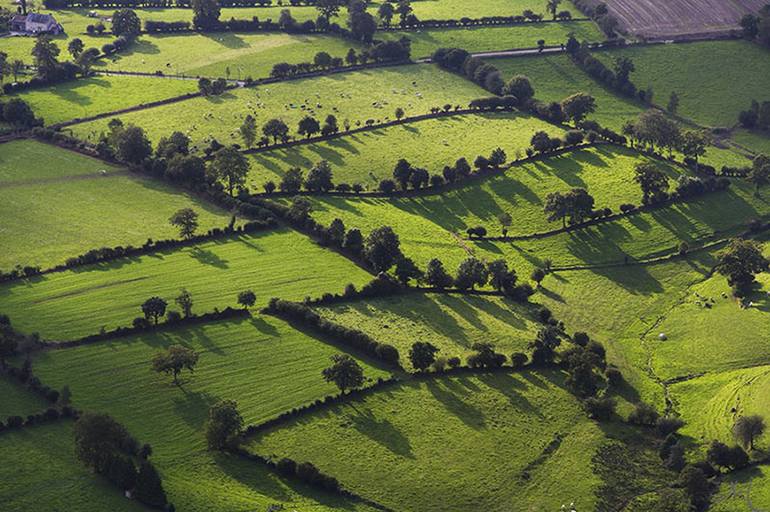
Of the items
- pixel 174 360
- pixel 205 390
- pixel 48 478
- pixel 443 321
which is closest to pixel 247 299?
pixel 205 390

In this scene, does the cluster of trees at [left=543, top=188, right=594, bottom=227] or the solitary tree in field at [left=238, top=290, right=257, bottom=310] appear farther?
the cluster of trees at [left=543, top=188, right=594, bottom=227]

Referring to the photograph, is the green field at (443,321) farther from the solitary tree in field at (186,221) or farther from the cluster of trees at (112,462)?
the cluster of trees at (112,462)

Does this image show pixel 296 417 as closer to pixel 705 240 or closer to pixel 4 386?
pixel 4 386

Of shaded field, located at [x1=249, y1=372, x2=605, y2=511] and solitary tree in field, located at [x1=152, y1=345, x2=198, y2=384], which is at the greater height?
solitary tree in field, located at [x1=152, y1=345, x2=198, y2=384]

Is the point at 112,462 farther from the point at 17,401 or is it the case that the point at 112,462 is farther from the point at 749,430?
the point at 749,430

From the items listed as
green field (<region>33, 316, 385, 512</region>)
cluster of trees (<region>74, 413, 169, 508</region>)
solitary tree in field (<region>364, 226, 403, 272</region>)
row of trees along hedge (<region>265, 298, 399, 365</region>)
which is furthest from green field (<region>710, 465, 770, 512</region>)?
cluster of trees (<region>74, 413, 169, 508</region>)

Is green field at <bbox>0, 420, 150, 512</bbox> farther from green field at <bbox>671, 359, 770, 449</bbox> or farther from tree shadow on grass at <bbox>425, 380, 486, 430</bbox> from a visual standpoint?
green field at <bbox>671, 359, 770, 449</bbox>

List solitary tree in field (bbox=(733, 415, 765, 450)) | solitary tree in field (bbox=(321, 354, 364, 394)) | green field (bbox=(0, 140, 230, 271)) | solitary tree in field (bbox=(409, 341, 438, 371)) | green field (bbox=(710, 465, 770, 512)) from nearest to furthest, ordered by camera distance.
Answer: green field (bbox=(710, 465, 770, 512))
solitary tree in field (bbox=(733, 415, 765, 450))
solitary tree in field (bbox=(321, 354, 364, 394))
solitary tree in field (bbox=(409, 341, 438, 371))
green field (bbox=(0, 140, 230, 271))

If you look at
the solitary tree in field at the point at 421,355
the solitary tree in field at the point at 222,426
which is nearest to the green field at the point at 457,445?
the solitary tree in field at the point at 421,355
